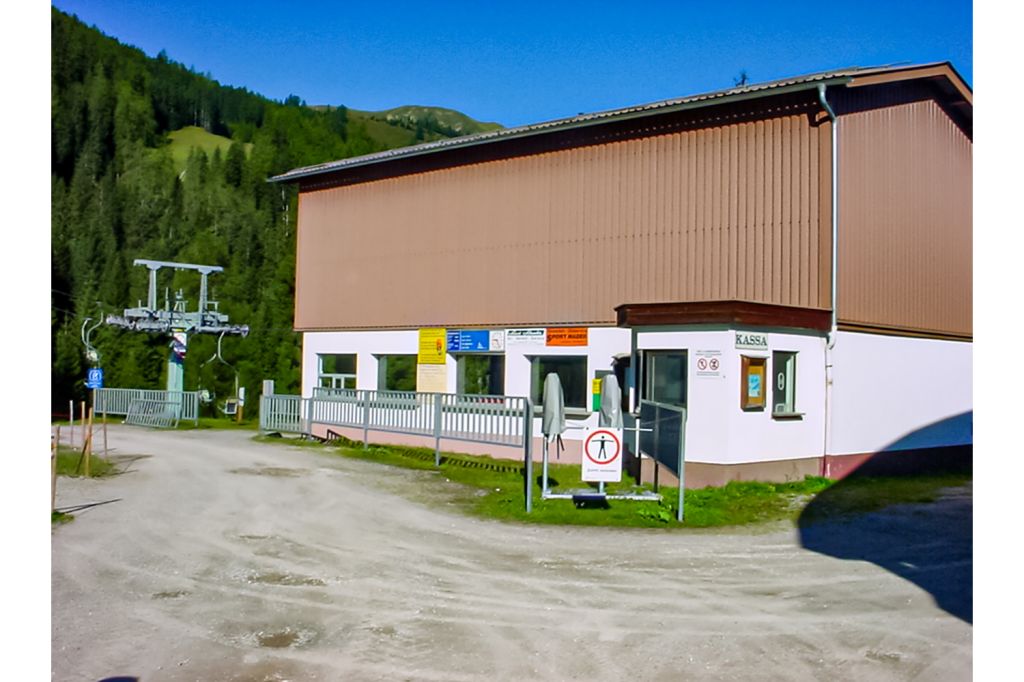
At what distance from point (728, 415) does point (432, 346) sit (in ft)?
29.1

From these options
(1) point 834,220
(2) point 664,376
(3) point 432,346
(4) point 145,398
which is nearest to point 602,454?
(2) point 664,376

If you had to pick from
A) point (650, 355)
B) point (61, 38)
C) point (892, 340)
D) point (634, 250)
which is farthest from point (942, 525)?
point (61, 38)

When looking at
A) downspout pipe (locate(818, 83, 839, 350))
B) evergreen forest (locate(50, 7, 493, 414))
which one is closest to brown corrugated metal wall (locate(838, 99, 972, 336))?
→ downspout pipe (locate(818, 83, 839, 350))

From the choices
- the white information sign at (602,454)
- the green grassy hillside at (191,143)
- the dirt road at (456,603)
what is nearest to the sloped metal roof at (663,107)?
the white information sign at (602,454)

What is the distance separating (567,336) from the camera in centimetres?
1848

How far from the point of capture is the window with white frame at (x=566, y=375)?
18.2 meters

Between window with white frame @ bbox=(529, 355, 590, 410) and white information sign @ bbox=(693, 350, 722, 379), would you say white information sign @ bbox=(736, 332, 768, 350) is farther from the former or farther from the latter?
window with white frame @ bbox=(529, 355, 590, 410)

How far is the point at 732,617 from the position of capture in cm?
698

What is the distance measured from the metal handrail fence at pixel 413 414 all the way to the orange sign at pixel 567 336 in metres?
1.69

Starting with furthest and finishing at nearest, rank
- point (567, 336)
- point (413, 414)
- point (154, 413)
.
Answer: point (154, 413) < point (413, 414) < point (567, 336)

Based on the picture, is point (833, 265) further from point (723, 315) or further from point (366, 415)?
point (366, 415)

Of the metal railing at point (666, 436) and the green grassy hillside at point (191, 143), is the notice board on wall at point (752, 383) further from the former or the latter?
the green grassy hillside at point (191, 143)

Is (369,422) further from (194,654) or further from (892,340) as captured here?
(194,654)

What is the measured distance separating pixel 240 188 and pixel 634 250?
7097 centimetres
